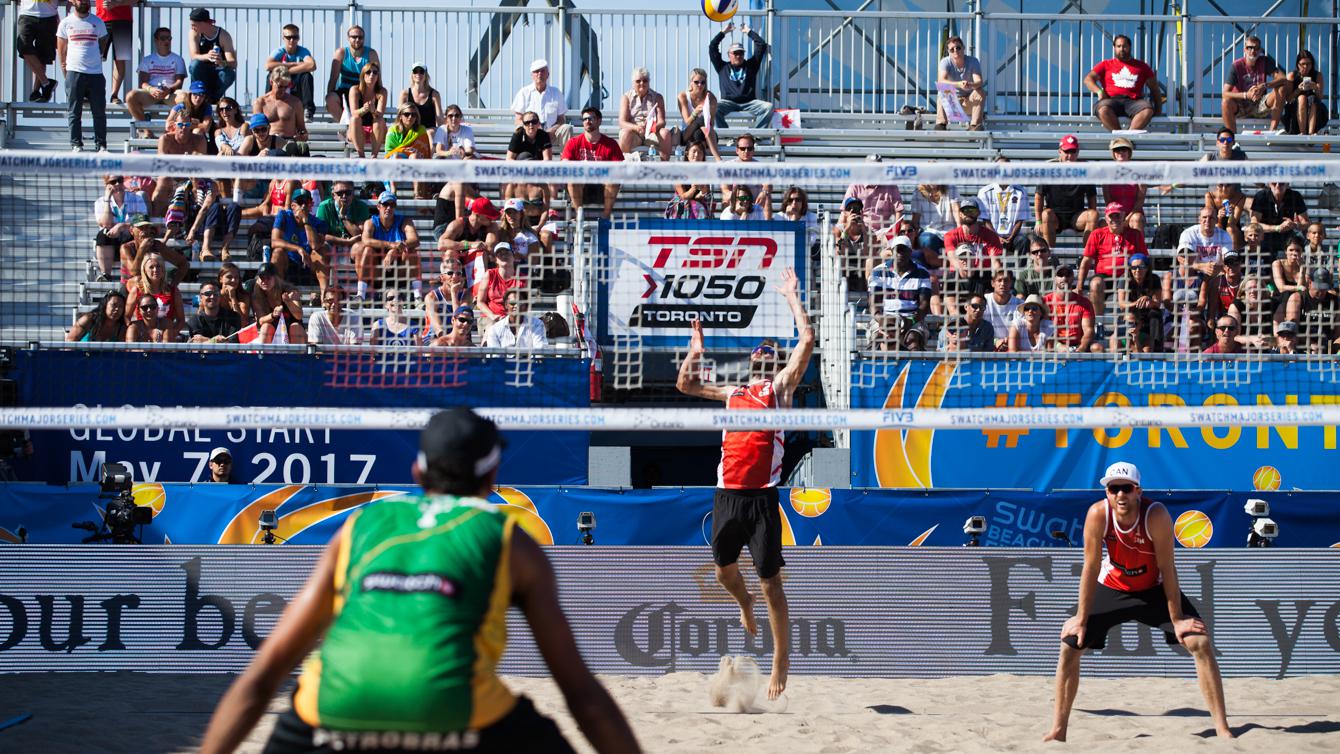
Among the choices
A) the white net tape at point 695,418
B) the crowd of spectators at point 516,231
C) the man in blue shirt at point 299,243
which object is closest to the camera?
the white net tape at point 695,418

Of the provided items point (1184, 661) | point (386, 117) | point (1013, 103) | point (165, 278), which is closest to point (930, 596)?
point (1184, 661)

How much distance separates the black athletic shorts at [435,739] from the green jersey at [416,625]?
2 cm

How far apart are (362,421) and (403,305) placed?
3.16 meters

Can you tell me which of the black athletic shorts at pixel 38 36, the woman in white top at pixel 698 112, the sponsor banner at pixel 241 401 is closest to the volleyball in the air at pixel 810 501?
the sponsor banner at pixel 241 401

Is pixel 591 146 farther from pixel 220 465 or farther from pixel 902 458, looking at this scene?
pixel 220 465

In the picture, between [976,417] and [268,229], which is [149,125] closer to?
[268,229]

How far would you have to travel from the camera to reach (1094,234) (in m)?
11.1

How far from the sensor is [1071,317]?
10.4m

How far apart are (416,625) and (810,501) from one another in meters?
6.56

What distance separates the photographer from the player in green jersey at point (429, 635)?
279 centimetres

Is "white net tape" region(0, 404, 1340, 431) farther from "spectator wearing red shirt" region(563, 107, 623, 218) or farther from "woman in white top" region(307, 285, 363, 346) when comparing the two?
"spectator wearing red shirt" region(563, 107, 623, 218)

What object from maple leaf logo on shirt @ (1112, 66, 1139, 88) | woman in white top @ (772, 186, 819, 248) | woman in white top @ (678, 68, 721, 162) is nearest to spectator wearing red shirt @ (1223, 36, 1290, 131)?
maple leaf logo on shirt @ (1112, 66, 1139, 88)

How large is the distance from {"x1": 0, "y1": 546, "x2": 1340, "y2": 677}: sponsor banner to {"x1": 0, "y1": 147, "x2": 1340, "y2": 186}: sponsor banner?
82.5 inches

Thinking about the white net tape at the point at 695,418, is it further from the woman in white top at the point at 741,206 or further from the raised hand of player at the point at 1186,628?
the woman in white top at the point at 741,206
